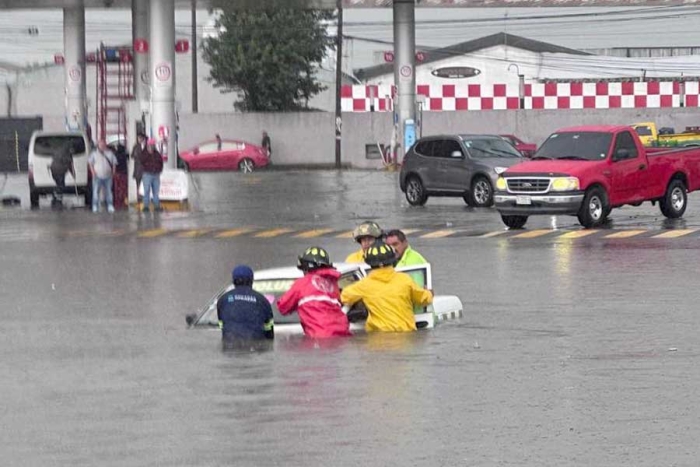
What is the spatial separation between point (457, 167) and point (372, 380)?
23113mm

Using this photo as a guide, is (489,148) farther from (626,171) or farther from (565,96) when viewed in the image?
(565,96)

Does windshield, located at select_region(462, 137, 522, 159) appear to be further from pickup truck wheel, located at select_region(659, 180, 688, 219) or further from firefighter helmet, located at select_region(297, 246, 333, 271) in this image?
firefighter helmet, located at select_region(297, 246, 333, 271)

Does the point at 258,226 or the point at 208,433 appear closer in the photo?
the point at 208,433

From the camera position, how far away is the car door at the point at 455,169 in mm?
34281

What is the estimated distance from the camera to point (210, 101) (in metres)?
74.5

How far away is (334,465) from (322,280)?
5.22 meters

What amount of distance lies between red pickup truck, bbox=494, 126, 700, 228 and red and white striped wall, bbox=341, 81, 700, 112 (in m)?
35.6

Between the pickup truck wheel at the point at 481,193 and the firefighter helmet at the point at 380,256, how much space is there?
20.2 meters

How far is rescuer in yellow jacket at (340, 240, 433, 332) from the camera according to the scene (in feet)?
45.3

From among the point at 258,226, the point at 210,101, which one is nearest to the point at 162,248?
the point at 258,226

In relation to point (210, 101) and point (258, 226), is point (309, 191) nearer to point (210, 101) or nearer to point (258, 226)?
point (258, 226)

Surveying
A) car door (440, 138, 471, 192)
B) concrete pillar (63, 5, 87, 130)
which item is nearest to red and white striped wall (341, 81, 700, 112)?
concrete pillar (63, 5, 87, 130)

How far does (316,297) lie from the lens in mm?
13672

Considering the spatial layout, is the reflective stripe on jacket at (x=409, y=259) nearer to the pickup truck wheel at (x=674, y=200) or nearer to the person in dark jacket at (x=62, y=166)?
the pickup truck wheel at (x=674, y=200)
